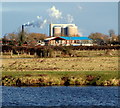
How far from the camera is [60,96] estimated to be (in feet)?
90.1

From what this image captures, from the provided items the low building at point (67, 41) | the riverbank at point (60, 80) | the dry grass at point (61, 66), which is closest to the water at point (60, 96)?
the riverbank at point (60, 80)

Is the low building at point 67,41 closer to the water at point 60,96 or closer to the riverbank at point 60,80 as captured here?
the riverbank at point 60,80

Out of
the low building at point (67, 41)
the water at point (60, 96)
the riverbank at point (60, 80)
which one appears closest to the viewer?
the water at point (60, 96)

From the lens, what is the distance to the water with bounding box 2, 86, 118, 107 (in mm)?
24875

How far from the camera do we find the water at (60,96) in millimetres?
24875

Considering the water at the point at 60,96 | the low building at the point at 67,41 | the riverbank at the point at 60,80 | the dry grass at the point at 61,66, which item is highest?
the low building at the point at 67,41

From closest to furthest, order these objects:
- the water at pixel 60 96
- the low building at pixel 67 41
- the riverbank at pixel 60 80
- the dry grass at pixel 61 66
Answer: the water at pixel 60 96 < the riverbank at pixel 60 80 < the dry grass at pixel 61 66 < the low building at pixel 67 41

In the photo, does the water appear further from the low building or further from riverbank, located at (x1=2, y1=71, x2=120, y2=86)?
the low building

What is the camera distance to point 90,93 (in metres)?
28.5

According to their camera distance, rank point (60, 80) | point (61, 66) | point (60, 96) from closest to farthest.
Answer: point (60, 96) → point (60, 80) → point (61, 66)

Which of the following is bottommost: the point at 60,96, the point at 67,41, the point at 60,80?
the point at 60,96

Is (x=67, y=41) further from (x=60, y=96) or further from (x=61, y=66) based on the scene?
(x=60, y=96)

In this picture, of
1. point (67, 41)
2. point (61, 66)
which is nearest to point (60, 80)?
point (61, 66)

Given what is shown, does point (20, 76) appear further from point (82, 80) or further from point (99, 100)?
point (99, 100)
